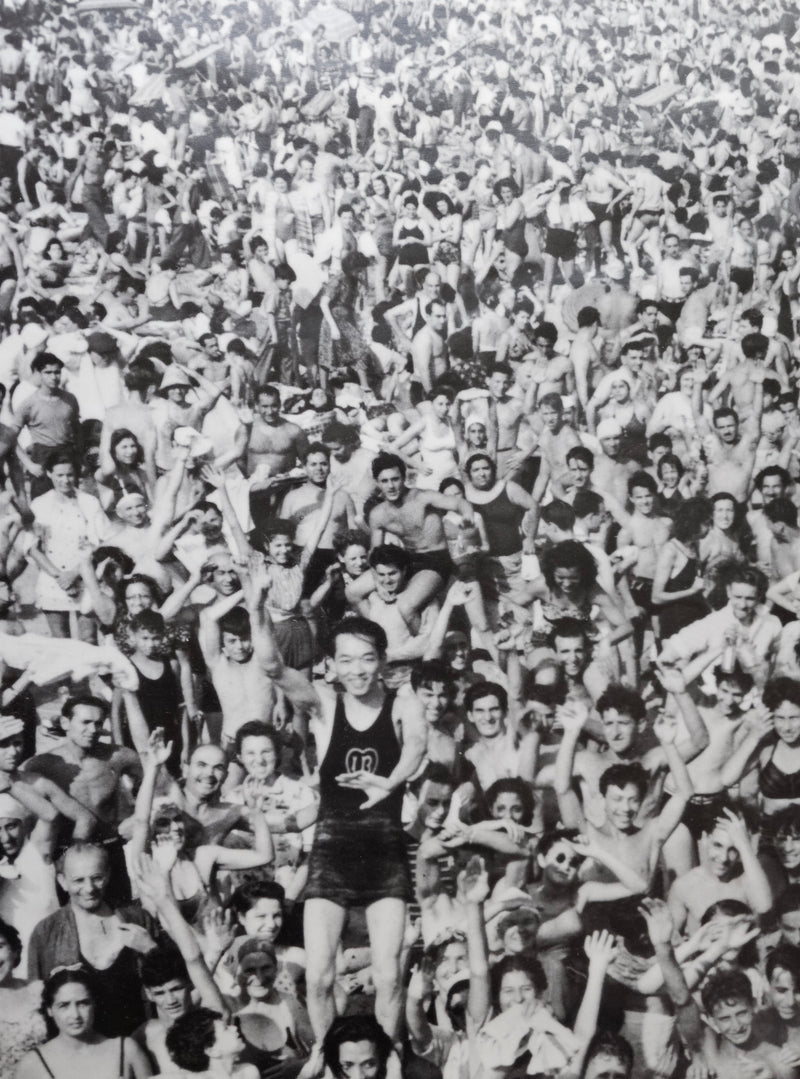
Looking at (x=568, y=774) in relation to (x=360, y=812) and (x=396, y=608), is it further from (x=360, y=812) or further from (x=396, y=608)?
(x=396, y=608)

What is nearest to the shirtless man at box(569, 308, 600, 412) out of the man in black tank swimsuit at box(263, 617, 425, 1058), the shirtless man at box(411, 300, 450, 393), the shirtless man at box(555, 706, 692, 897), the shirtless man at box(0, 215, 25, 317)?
the shirtless man at box(411, 300, 450, 393)

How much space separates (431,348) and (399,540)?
1551mm

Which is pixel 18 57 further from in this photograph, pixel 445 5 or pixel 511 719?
pixel 511 719

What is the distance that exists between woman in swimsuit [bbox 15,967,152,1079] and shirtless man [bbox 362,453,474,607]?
9.29 ft

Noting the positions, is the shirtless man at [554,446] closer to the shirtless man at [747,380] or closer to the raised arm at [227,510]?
the shirtless man at [747,380]

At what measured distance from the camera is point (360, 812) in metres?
6.66

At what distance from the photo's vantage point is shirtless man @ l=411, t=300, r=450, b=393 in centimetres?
811

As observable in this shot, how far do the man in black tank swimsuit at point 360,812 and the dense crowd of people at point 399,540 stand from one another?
0.07ft

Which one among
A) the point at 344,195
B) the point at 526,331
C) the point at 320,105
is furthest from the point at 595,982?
the point at 320,105

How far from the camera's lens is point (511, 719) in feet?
22.8

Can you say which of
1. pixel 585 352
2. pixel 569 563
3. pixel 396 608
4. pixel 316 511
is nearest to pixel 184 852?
pixel 396 608

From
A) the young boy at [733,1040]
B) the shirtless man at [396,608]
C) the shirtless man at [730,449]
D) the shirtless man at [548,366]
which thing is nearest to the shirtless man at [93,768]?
the shirtless man at [396,608]

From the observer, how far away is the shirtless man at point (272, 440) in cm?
755

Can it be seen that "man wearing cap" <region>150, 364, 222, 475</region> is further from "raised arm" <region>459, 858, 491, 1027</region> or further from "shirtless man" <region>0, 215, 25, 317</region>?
"raised arm" <region>459, 858, 491, 1027</region>
